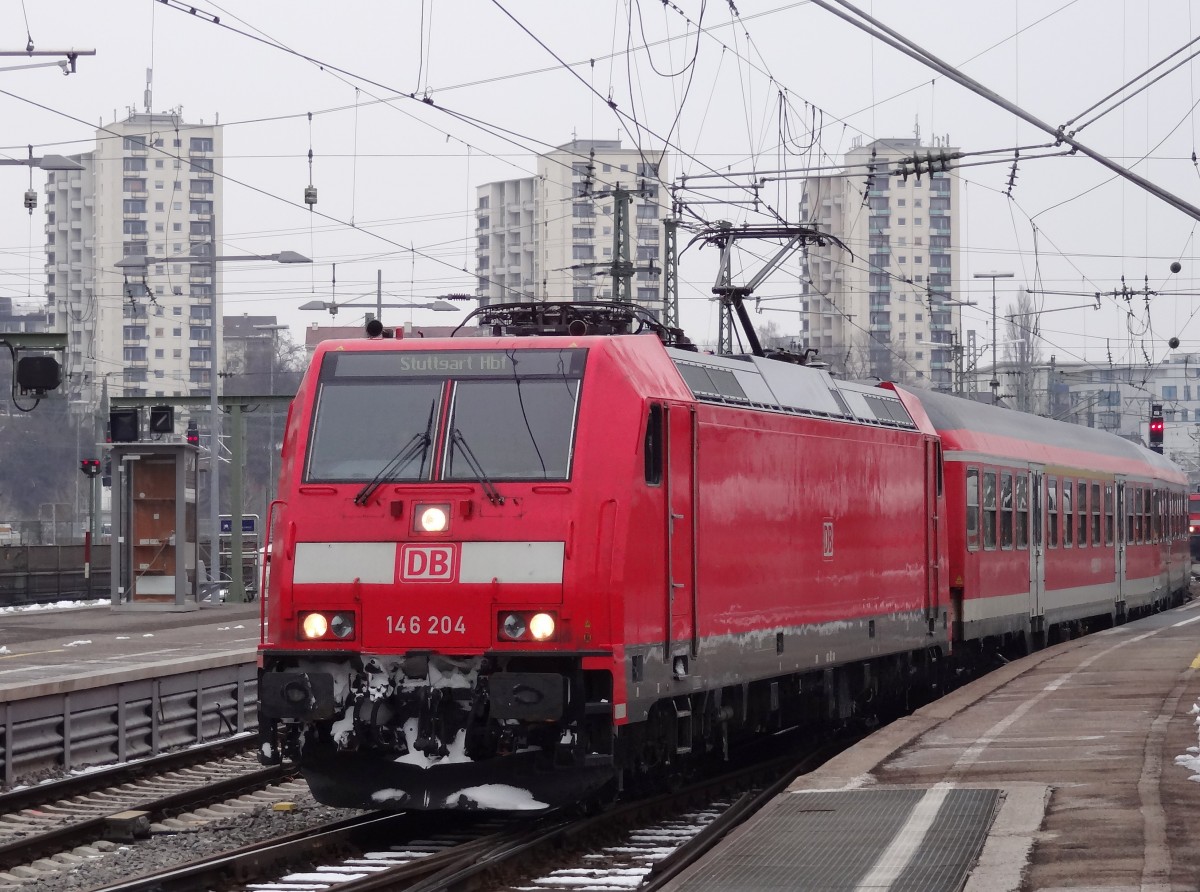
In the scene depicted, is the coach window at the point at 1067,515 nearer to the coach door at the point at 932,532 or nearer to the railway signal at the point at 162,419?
the coach door at the point at 932,532

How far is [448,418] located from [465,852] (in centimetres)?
286

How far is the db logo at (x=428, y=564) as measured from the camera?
11.3 m

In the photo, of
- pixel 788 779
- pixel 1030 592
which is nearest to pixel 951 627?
pixel 1030 592

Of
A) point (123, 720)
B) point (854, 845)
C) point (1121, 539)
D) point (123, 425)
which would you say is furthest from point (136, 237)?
point (854, 845)

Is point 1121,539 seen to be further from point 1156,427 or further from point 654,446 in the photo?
point 654,446

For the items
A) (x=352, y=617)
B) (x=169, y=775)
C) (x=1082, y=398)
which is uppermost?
(x=1082, y=398)

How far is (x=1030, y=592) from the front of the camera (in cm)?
2462

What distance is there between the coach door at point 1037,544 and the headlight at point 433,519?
1487 centimetres

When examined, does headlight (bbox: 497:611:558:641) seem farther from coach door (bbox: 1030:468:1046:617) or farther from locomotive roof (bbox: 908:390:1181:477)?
coach door (bbox: 1030:468:1046:617)

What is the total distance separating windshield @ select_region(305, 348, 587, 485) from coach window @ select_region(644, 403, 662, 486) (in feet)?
1.80

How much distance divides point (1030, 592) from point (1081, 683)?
7266 mm

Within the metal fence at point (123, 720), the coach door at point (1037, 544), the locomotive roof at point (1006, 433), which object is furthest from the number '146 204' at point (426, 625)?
the coach door at point (1037, 544)

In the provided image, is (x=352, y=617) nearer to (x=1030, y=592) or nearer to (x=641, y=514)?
(x=641, y=514)

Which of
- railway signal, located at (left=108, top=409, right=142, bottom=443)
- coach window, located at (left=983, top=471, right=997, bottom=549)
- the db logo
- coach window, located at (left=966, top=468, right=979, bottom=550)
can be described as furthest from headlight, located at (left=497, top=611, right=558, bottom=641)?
railway signal, located at (left=108, top=409, right=142, bottom=443)
